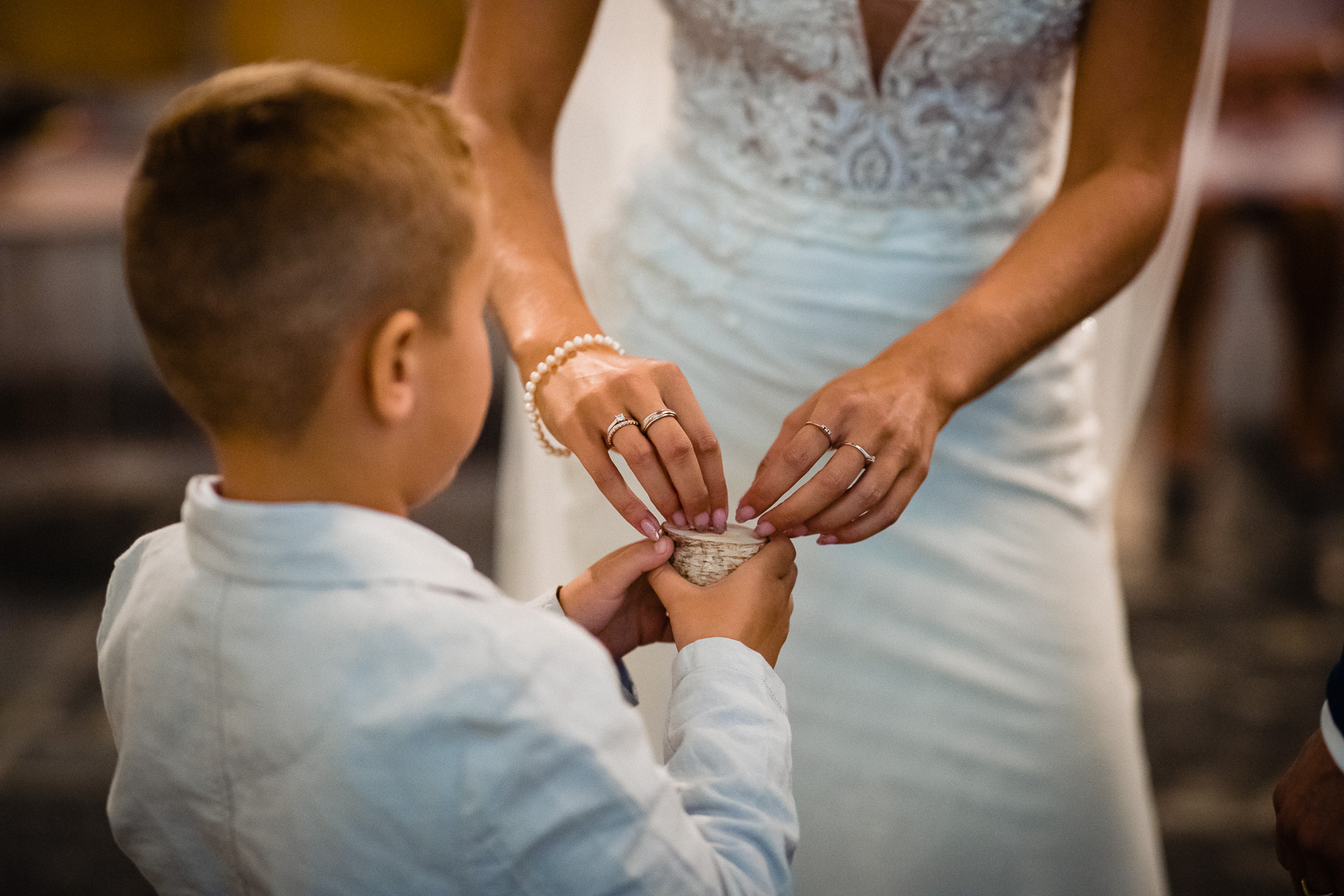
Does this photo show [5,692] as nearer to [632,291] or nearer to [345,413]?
[632,291]

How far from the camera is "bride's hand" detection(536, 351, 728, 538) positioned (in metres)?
0.93

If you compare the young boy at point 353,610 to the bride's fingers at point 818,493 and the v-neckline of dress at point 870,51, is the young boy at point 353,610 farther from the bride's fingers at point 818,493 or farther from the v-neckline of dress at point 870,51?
the v-neckline of dress at point 870,51

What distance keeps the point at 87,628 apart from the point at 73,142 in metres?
2.33

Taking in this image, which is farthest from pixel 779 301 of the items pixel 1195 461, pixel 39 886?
pixel 1195 461

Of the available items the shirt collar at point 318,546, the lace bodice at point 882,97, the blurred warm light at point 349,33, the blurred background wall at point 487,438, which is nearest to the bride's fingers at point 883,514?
the shirt collar at point 318,546

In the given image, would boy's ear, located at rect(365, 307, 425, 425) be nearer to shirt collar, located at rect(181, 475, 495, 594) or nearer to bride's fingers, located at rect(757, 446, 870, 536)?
shirt collar, located at rect(181, 475, 495, 594)

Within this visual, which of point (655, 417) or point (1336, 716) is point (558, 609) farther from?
point (1336, 716)

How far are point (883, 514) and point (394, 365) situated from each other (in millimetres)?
413

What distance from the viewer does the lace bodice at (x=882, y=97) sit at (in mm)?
1216

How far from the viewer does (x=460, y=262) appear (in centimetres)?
78

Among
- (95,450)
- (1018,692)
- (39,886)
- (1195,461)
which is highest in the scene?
(1018,692)

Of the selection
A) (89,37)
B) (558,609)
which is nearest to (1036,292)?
(558,609)

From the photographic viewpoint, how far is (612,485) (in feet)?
3.22

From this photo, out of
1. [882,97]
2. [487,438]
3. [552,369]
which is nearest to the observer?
[552,369]
